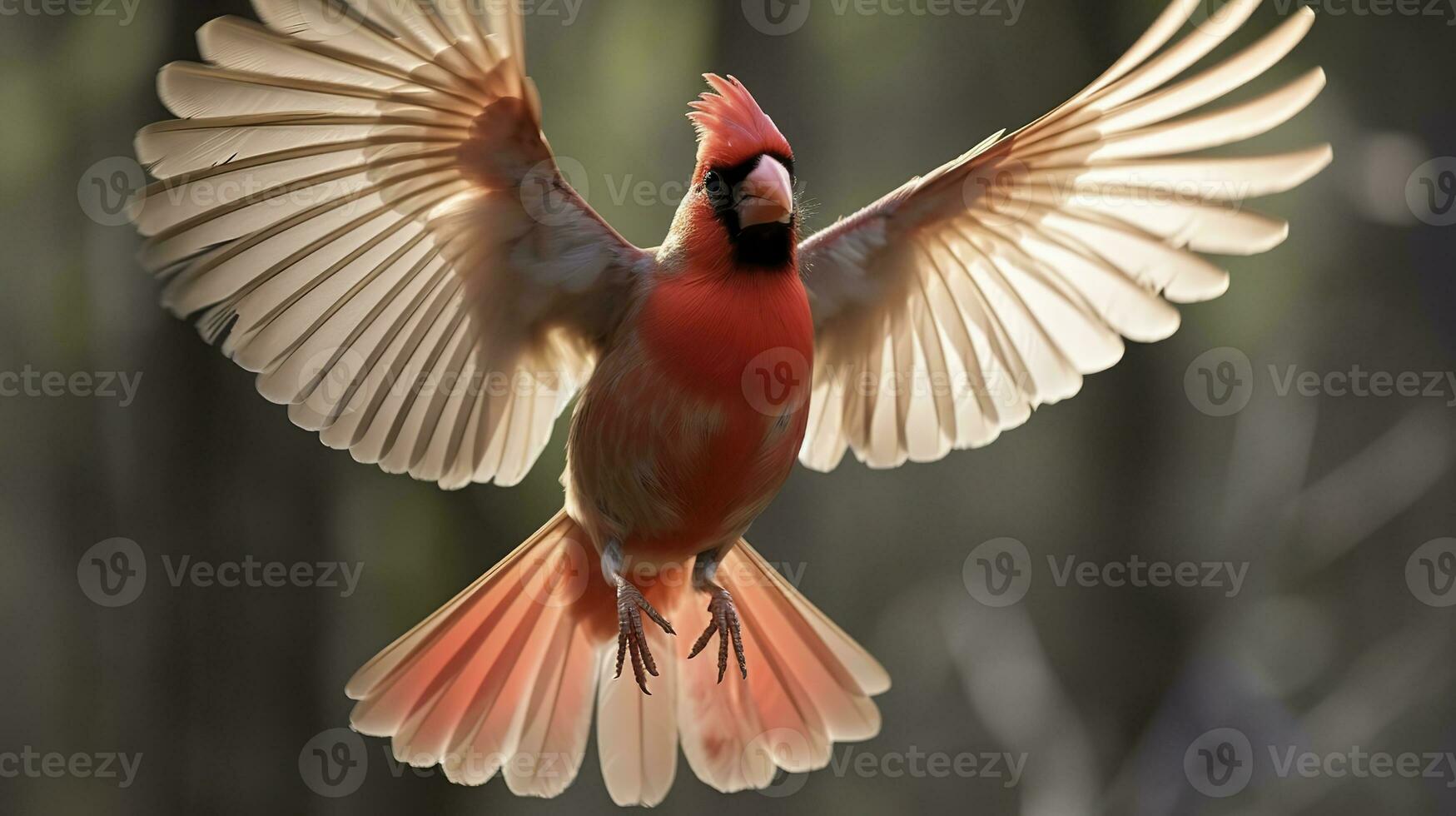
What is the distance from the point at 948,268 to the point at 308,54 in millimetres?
1131

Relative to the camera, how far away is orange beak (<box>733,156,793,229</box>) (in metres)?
1.39

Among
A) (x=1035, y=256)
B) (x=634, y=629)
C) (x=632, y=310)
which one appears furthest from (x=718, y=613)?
(x=1035, y=256)

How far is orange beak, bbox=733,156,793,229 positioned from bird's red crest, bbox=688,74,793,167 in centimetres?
2

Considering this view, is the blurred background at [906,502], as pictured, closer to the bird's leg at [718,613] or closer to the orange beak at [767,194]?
the bird's leg at [718,613]

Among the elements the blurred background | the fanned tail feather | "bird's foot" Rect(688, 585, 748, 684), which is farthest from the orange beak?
the blurred background

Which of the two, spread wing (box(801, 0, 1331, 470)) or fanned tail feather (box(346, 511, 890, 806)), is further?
fanned tail feather (box(346, 511, 890, 806))

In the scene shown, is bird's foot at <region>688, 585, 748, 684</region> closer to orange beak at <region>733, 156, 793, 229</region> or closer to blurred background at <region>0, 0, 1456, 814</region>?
orange beak at <region>733, 156, 793, 229</region>

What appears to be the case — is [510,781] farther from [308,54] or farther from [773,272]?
[308,54]

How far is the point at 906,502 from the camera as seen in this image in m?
2.87

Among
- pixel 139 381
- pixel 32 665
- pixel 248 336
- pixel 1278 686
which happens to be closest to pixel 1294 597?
pixel 1278 686

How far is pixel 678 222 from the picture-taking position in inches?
63.9

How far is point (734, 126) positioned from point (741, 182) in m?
0.06

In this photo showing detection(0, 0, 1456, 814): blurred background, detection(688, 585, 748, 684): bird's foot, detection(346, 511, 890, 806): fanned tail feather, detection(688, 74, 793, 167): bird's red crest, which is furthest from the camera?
detection(0, 0, 1456, 814): blurred background

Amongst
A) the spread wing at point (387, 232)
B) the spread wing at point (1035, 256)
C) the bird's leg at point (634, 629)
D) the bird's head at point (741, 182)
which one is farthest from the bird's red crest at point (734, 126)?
the bird's leg at point (634, 629)
